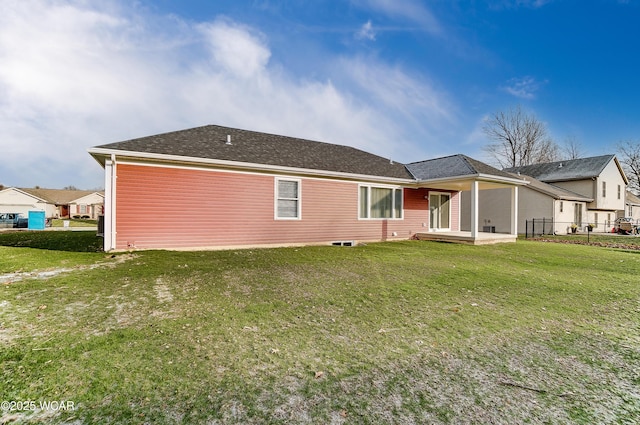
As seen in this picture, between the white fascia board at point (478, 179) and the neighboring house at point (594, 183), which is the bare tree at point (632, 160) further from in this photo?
the white fascia board at point (478, 179)

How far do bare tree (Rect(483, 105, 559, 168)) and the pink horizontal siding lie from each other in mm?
31595

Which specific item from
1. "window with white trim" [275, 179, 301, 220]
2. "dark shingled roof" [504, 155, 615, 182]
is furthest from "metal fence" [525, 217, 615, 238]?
"window with white trim" [275, 179, 301, 220]

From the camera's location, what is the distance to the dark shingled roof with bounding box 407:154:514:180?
1264 centimetres

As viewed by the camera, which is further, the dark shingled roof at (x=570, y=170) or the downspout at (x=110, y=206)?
the dark shingled roof at (x=570, y=170)

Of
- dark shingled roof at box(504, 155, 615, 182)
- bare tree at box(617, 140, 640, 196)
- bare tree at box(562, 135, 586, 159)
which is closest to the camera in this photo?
dark shingled roof at box(504, 155, 615, 182)

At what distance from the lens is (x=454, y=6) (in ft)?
39.3

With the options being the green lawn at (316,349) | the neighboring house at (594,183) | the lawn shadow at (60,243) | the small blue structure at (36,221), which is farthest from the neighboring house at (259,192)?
the small blue structure at (36,221)

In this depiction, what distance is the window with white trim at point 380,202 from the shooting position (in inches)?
507

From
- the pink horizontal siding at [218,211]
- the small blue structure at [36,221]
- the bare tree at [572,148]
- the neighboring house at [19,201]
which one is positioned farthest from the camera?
the bare tree at [572,148]

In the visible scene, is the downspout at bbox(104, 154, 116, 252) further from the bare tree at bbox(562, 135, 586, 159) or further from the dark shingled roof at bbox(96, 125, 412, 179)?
the bare tree at bbox(562, 135, 586, 159)

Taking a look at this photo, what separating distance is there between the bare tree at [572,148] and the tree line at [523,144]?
2.61m

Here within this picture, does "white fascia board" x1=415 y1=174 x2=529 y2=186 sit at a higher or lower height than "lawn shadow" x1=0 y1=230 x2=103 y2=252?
higher

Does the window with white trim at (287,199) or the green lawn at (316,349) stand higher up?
the window with white trim at (287,199)

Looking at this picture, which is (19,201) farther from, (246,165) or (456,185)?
A: (456,185)
